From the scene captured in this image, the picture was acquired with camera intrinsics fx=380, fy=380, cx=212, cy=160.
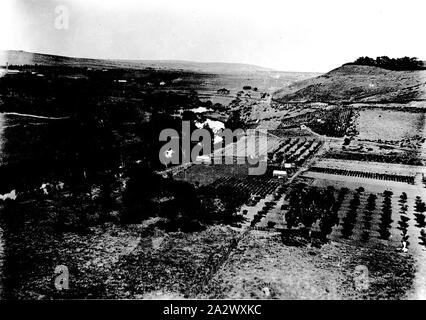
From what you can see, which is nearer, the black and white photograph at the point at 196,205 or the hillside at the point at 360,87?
the black and white photograph at the point at 196,205

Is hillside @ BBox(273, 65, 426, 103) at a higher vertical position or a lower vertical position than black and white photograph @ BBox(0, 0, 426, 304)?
higher

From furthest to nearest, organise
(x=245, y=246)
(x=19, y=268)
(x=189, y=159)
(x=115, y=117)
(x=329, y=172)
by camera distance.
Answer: (x=115, y=117)
(x=189, y=159)
(x=329, y=172)
(x=245, y=246)
(x=19, y=268)

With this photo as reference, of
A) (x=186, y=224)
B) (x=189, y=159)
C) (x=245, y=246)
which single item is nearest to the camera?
(x=245, y=246)

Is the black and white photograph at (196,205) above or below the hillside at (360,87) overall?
below

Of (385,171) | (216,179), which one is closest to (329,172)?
(385,171)

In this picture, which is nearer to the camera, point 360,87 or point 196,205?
point 196,205

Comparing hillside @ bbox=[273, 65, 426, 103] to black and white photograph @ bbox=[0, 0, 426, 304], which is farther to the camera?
hillside @ bbox=[273, 65, 426, 103]
